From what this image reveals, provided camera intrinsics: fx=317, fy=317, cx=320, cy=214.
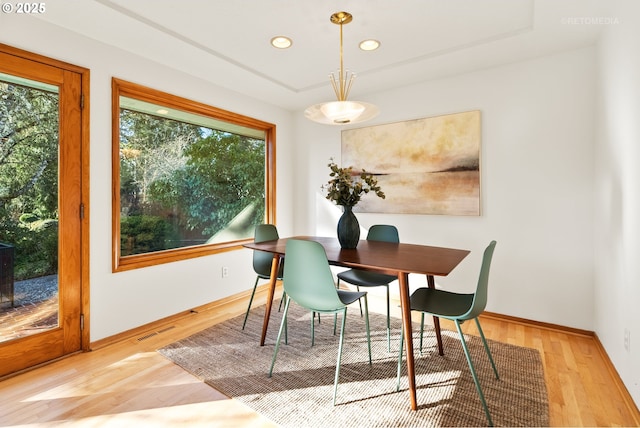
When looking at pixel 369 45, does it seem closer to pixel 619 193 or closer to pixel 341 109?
pixel 341 109

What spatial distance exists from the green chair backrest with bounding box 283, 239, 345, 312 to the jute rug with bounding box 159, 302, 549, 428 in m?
0.55

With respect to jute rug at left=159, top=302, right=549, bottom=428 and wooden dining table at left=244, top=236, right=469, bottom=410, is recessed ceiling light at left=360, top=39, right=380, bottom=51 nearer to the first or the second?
wooden dining table at left=244, top=236, right=469, bottom=410

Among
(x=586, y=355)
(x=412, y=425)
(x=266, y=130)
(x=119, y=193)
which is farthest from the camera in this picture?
(x=266, y=130)

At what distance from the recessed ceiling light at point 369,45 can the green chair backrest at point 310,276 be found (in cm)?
181

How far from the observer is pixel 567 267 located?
9.14 ft

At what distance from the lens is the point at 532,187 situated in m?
2.92

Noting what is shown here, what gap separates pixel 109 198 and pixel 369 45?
253cm

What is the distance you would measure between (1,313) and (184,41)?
2.35m

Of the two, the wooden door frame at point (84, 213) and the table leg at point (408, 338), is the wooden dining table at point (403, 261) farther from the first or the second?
the wooden door frame at point (84, 213)

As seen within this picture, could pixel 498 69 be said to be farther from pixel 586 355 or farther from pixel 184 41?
pixel 184 41

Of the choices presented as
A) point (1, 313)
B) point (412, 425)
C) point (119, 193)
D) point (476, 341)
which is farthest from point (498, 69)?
point (1, 313)

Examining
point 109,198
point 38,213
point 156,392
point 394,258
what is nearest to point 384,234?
point 394,258

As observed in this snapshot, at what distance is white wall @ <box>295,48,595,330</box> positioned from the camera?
2.72m

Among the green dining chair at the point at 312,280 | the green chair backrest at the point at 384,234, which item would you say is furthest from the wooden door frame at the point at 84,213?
the green chair backrest at the point at 384,234
